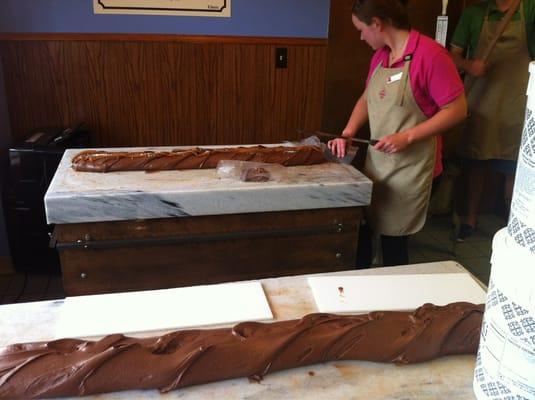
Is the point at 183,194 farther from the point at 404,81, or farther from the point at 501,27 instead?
the point at 501,27

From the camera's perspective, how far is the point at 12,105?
272 cm

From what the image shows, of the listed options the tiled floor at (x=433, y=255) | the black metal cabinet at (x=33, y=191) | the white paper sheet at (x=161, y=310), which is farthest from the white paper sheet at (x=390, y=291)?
the tiled floor at (x=433, y=255)

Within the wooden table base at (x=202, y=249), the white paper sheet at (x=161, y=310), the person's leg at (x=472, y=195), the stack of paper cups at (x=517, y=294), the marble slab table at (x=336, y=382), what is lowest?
the person's leg at (x=472, y=195)

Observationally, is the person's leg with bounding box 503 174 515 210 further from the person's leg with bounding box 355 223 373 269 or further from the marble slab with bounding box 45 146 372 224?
the marble slab with bounding box 45 146 372 224

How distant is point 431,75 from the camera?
187 cm

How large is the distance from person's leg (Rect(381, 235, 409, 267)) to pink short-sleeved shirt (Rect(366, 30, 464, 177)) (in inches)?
22.4

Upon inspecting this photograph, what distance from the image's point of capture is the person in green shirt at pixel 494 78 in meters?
2.81

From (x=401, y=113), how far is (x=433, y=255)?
1.44 metres

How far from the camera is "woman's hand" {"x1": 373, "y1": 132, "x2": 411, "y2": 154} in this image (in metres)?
1.92

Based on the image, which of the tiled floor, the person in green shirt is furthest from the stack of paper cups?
the person in green shirt

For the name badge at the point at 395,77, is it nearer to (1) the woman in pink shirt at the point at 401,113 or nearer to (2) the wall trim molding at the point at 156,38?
(1) the woman in pink shirt at the point at 401,113

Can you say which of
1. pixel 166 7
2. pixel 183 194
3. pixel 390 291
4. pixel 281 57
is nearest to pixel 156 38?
pixel 166 7

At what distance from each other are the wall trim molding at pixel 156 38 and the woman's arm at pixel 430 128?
1201 mm

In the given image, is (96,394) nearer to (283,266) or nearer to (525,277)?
(525,277)
